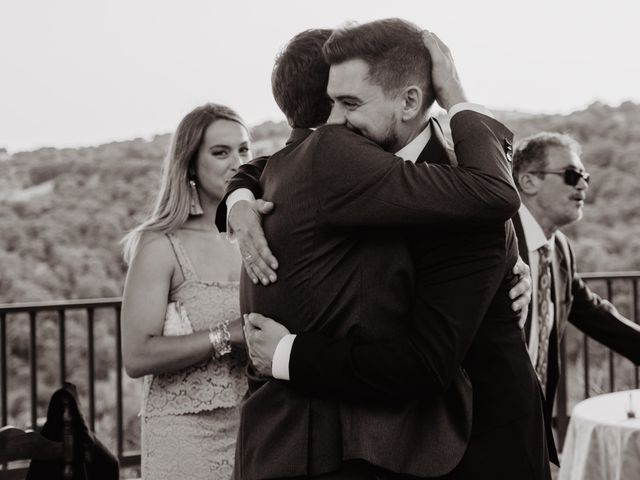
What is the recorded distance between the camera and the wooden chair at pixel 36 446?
196 centimetres

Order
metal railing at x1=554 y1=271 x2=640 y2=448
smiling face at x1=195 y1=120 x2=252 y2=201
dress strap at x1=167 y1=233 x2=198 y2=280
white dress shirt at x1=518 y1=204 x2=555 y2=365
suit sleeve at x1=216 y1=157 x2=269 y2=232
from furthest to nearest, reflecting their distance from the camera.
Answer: metal railing at x1=554 y1=271 x2=640 y2=448 < white dress shirt at x1=518 y1=204 x2=555 y2=365 < smiling face at x1=195 y1=120 x2=252 y2=201 < dress strap at x1=167 y1=233 x2=198 y2=280 < suit sleeve at x1=216 y1=157 x2=269 y2=232

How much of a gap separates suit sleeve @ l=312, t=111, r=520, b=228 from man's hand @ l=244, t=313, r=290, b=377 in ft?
0.75

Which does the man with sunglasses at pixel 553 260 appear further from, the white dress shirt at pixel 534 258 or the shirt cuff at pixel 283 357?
the shirt cuff at pixel 283 357

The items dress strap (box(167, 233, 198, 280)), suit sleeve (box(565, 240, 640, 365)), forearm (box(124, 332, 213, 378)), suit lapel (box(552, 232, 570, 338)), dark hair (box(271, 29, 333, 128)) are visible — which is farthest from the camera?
suit sleeve (box(565, 240, 640, 365))

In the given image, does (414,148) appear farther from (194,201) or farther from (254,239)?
(194,201)

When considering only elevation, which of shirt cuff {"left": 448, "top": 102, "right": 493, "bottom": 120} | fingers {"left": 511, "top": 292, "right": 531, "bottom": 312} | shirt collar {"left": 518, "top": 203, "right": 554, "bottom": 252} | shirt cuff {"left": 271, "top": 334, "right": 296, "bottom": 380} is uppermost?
shirt cuff {"left": 448, "top": 102, "right": 493, "bottom": 120}

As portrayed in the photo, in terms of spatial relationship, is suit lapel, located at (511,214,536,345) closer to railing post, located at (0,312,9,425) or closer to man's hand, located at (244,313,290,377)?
man's hand, located at (244,313,290,377)

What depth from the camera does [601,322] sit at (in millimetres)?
3463

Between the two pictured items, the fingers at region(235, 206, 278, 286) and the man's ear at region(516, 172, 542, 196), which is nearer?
the fingers at region(235, 206, 278, 286)

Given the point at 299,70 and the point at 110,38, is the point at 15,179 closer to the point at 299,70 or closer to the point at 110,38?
the point at 110,38

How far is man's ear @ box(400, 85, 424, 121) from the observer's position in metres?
1.62

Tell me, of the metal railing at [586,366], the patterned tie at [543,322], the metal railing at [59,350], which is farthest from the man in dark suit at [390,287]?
the metal railing at [586,366]

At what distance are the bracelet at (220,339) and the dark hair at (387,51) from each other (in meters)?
1.08

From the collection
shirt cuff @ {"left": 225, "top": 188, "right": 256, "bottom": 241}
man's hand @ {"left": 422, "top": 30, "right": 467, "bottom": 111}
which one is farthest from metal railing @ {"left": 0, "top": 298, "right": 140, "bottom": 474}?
man's hand @ {"left": 422, "top": 30, "right": 467, "bottom": 111}
